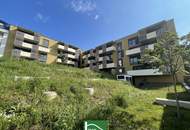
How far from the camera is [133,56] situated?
117ft

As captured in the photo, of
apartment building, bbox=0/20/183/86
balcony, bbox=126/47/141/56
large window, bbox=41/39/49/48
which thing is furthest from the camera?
large window, bbox=41/39/49/48

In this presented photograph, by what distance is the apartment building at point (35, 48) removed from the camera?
33.9m

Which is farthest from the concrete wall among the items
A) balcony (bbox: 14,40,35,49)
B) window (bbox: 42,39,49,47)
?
balcony (bbox: 14,40,35,49)

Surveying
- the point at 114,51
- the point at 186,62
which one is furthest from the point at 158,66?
the point at 114,51

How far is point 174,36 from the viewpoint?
8.55m

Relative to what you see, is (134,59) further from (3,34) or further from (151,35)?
(3,34)

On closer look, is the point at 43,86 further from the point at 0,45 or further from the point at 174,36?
the point at 0,45

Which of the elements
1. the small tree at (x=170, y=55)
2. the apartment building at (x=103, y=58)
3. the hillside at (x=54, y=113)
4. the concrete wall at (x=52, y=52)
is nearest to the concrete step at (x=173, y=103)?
the hillside at (x=54, y=113)

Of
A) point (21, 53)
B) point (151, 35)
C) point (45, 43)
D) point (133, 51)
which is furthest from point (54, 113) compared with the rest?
point (45, 43)

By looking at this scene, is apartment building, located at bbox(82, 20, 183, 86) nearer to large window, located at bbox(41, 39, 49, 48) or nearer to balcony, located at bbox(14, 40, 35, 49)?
large window, located at bbox(41, 39, 49, 48)

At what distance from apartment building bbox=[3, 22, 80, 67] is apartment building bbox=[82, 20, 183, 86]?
10.2m

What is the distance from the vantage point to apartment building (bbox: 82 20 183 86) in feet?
96.6

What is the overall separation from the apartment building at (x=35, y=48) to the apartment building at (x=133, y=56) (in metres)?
10.2

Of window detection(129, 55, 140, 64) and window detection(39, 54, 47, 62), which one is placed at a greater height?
window detection(39, 54, 47, 62)
